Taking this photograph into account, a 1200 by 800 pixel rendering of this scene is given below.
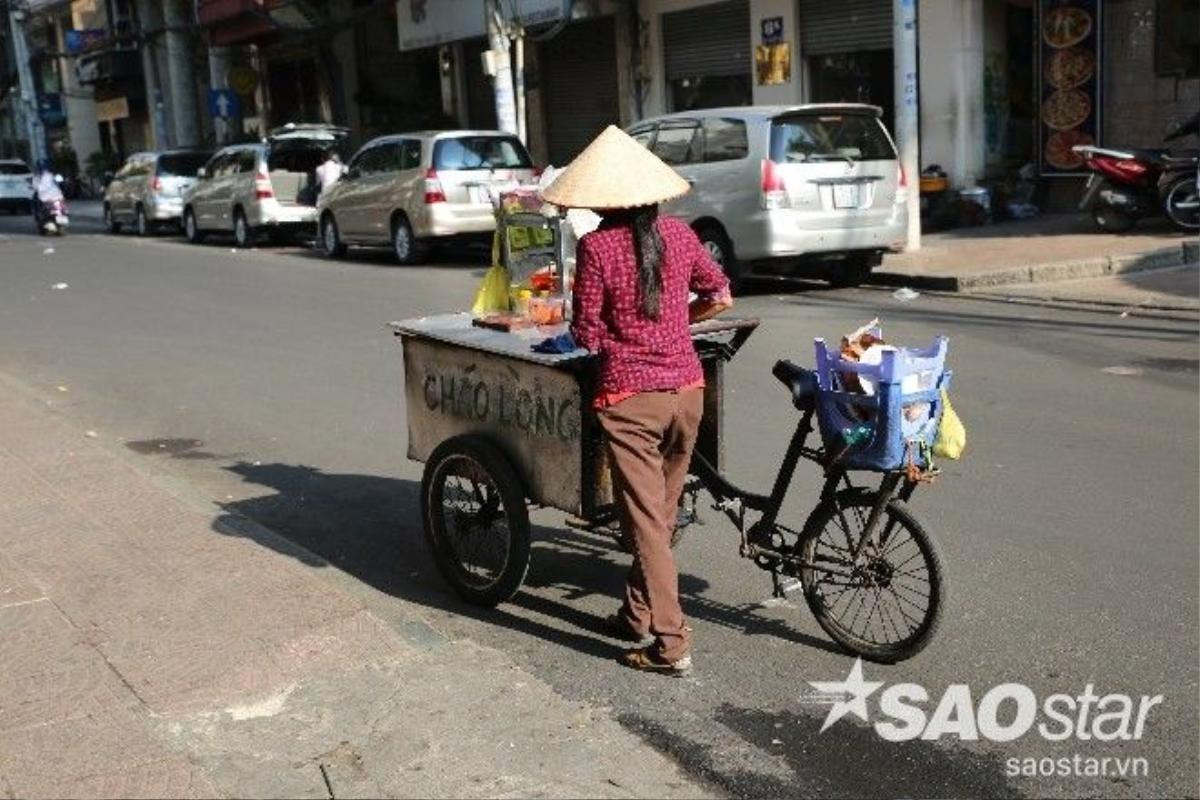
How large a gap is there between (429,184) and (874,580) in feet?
46.5

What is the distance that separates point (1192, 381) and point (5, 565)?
279 inches

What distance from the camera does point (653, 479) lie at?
14.5 ft

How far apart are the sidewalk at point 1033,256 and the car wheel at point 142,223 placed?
57.5 feet

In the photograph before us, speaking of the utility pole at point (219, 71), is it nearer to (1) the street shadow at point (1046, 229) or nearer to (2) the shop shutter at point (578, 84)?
(2) the shop shutter at point (578, 84)

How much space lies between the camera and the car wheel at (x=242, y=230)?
23.2m

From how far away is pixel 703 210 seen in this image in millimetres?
13602

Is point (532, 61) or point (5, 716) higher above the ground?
point (532, 61)

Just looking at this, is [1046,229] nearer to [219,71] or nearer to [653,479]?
[653,479]

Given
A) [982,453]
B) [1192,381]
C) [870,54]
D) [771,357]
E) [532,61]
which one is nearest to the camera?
[982,453]

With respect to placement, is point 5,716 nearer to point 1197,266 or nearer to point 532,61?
point 1197,266

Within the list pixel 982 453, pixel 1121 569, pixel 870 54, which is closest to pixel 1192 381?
pixel 982 453

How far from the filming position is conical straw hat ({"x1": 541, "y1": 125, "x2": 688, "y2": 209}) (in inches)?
166

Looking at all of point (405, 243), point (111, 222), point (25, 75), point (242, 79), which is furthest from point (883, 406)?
point (25, 75)

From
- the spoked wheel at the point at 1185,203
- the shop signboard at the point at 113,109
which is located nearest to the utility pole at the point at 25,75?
the shop signboard at the point at 113,109
